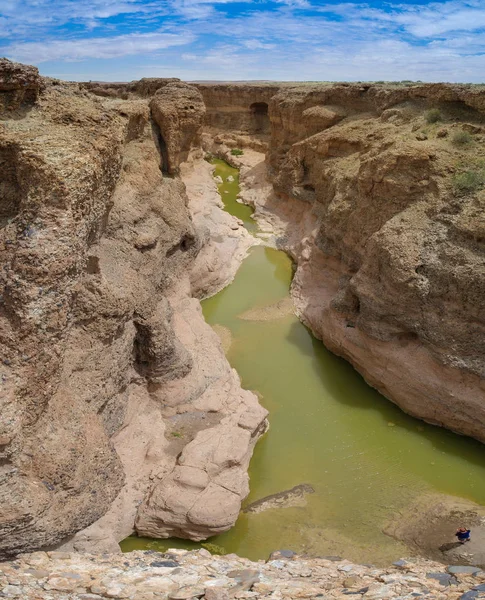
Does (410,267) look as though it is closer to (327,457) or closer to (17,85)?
(327,457)

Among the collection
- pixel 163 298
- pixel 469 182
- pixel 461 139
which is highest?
pixel 461 139

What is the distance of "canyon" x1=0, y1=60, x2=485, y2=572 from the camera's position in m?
5.50

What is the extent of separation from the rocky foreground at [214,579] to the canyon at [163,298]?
686 mm

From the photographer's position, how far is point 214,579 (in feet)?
17.3

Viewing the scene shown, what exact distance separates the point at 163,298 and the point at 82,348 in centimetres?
316

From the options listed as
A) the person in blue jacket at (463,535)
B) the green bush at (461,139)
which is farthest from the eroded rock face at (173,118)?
the person in blue jacket at (463,535)

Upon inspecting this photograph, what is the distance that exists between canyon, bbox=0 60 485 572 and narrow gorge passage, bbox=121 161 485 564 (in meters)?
0.44

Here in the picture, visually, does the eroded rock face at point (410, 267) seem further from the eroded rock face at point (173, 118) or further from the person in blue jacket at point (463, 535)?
the eroded rock face at point (173, 118)

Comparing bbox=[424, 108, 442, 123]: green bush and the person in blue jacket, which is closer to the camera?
the person in blue jacket

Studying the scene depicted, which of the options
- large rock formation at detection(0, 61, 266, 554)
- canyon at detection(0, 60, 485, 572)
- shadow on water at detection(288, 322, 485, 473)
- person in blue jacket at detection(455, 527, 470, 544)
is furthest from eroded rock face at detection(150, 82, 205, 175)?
person in blue jacket at detection(455, 527, 470, 544)

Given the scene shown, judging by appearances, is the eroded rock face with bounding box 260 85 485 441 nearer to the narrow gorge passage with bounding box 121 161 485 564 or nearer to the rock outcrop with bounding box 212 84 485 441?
the rock outcrop with bounding box 212 84 485 441

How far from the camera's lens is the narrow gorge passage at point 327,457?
7184mm

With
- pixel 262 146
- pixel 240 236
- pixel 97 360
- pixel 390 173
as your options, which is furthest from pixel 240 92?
pixel 97 360

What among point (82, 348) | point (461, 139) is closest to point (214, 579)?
point (82, 348)
